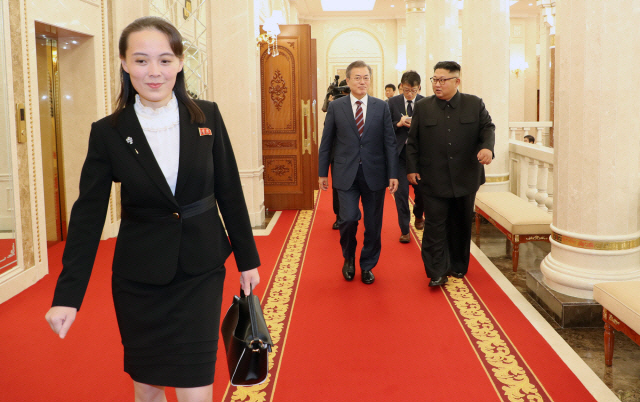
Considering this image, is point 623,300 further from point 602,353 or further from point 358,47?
point 358,47

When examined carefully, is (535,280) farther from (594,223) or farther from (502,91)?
(502,91)

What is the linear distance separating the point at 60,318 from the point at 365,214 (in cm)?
326

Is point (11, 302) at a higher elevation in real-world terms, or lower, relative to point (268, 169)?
lower

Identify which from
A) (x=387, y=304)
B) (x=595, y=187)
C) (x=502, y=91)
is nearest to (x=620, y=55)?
(x=595, y=187)

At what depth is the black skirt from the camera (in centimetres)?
189

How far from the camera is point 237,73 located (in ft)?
23.6

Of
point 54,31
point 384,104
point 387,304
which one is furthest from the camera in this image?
point 54,31

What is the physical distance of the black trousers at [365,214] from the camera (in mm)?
4730

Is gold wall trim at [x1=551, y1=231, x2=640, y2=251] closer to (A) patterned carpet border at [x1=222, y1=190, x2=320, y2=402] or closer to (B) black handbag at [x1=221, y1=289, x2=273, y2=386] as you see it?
(A) patterned carpet border at [x1=222, y1=190, x2=320, y2=402]

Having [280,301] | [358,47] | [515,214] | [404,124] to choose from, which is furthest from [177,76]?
[358,47]

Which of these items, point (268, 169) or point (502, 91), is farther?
point (268, 169)

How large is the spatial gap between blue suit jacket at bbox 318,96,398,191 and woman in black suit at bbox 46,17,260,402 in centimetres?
279

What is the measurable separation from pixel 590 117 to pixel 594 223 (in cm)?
67

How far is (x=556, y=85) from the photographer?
13.3ft
